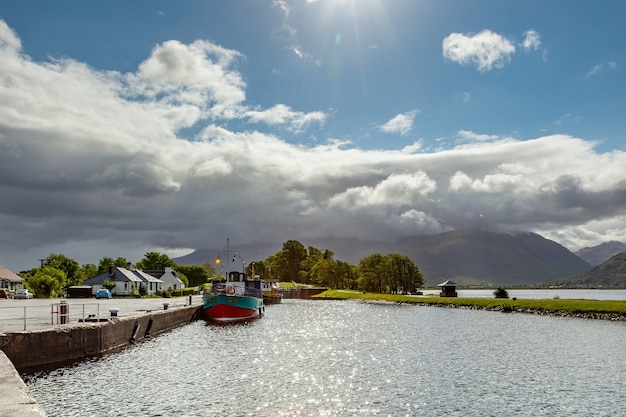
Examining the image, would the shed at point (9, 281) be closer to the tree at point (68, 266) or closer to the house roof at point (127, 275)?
the tree at point (68, 266)

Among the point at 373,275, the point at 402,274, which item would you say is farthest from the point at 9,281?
the point at 402,274

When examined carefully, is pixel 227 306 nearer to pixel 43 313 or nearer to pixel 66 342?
pixel 43 313

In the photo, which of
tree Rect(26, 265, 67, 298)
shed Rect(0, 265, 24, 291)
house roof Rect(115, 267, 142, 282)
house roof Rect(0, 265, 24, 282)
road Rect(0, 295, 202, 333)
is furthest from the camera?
house roof Rect(115, 267, 142, 282)

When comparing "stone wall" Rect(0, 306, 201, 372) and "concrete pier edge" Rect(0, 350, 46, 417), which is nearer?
"concrete pier edge" Rect(0, 350, 46, 417)

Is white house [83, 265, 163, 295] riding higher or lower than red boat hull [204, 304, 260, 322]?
higher

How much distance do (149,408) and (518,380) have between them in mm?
23548

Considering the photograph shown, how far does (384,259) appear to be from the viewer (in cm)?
19150

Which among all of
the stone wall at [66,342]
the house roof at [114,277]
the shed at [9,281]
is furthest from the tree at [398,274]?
the stone wall at [66,342]

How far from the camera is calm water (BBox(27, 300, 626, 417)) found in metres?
27.5

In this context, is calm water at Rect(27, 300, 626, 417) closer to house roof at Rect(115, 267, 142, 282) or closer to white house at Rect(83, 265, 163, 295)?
white house at Rect(83, 265, 163, 295)

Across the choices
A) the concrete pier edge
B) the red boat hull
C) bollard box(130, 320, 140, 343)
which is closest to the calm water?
bollard box(130, 320, 140, 343)

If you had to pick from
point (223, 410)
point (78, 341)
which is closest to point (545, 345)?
point (223, 410)

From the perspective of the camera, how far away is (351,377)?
3584cm

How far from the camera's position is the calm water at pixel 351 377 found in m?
27.5
